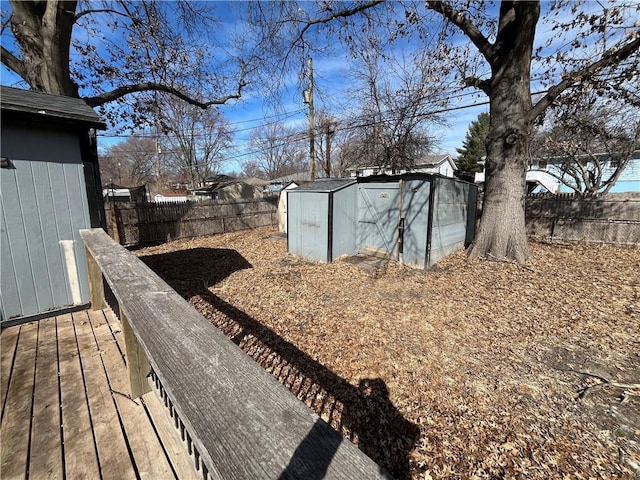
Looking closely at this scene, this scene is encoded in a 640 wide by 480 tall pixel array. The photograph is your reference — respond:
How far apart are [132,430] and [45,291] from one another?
94.3 inches

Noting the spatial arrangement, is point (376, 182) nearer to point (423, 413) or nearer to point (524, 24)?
point (524, 24)

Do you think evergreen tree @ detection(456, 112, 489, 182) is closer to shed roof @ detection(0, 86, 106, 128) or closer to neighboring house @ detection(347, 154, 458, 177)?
neighboring house @ detection(347, 154, 458, 177)

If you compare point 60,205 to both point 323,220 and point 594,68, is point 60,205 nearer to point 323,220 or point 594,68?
point 323,220

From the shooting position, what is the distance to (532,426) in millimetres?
2371

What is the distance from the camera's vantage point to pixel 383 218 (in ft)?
24.8

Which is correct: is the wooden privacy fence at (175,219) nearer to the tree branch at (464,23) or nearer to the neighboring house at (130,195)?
the neighboring house at (130,195)

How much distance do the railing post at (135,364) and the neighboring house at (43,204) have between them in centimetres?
201

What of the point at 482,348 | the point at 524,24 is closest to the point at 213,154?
the point at 524,24

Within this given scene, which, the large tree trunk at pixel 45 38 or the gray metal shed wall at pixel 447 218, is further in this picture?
the gray metal shed wall at pixel 447 218

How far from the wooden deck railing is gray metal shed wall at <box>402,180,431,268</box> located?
614 cm

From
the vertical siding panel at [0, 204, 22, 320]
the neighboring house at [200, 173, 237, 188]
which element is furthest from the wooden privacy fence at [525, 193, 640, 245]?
the neighboring house at [200, 173, 237, 188]

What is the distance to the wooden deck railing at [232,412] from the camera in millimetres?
660

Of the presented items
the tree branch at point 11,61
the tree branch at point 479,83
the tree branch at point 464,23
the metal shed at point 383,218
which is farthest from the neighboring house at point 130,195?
the tree branch at point 479,83

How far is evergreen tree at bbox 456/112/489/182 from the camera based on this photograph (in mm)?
29681
